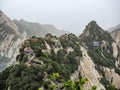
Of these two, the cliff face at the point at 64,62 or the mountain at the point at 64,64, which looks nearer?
the mountain at the point at 64,64

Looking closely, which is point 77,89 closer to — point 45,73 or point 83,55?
point 45,73

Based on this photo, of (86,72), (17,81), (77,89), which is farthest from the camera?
(86,72)

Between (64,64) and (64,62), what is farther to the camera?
(64,62)

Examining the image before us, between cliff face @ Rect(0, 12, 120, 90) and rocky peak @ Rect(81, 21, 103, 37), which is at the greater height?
rocky peak @ Rect(81, 21, 103, 37)

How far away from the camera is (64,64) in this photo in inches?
3450

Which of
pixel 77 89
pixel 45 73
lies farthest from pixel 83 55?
pixel 77 89

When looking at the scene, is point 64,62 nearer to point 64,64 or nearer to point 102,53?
point 64,64

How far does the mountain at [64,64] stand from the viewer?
2586 inches

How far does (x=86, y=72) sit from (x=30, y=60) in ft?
92.9

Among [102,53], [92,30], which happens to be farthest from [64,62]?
[92,30]

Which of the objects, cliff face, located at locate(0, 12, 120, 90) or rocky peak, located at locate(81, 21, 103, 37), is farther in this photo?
rocky peak, located at locate(81, 21, 103, 37)

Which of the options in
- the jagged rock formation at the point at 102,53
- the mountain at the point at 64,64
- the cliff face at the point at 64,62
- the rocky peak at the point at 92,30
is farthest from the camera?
the rocky peak at the point at 92,30

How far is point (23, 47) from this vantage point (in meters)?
83.0

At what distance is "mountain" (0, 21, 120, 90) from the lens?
65.7 m
